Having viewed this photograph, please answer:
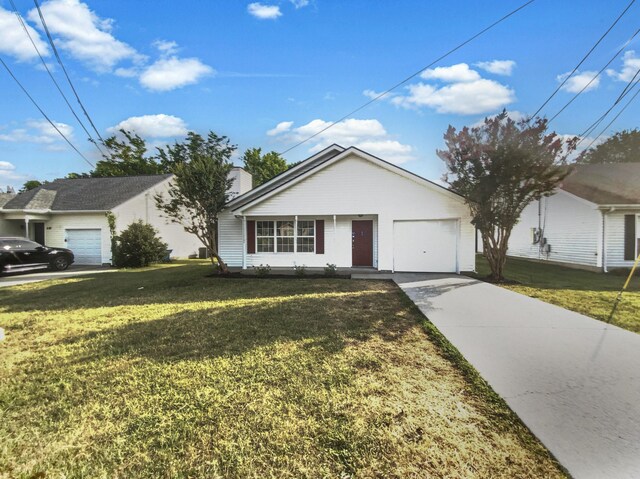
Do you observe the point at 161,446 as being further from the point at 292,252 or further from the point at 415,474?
the point at 292,252

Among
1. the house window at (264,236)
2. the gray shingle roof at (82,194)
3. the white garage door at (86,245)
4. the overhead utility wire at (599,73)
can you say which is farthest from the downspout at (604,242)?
the white garage door at (86,245)

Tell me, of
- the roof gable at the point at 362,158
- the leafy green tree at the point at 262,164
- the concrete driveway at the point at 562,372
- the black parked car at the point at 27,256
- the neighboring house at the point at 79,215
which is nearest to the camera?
the concrete driveway at the point at 562,372

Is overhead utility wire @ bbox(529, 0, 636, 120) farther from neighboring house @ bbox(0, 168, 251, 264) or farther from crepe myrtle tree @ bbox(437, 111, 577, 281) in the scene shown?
neighboring house @ bbox(0, 168, 251, 264)

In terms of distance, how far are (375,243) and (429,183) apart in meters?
3.45

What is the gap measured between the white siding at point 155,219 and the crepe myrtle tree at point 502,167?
15565 millimetres

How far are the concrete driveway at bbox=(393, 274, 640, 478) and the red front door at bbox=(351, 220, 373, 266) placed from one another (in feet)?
22.9

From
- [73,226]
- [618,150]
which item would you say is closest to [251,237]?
[73,226]

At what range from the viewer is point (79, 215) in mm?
18812

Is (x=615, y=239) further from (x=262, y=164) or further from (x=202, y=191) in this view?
(x=262, y=164)

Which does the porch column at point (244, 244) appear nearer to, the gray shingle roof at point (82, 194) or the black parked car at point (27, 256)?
the gray shingle roof at point (82, 194)

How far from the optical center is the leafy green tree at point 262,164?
166ft

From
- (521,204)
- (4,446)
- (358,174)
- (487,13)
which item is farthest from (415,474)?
(487,13)

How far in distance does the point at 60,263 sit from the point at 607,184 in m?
28.6

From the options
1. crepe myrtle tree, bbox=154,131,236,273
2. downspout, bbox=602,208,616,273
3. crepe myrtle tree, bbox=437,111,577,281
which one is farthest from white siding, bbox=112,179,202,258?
downspout, bbox=602,208,616,273
